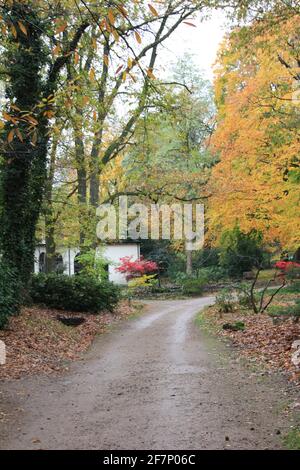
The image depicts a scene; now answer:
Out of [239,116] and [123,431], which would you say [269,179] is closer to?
[239,116]

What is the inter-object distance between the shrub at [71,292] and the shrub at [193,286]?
444 inches

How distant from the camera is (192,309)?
20891mm

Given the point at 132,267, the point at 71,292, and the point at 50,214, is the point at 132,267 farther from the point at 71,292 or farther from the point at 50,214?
the point at 71,292

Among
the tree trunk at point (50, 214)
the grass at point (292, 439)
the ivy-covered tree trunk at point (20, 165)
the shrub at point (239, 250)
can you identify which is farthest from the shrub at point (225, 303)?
the grass at point (292, 439)

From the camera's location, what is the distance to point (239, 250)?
A: 98.3 feet

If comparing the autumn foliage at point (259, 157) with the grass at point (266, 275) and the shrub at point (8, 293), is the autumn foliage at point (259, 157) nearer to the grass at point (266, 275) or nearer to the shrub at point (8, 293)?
the shrub at point (8, 293)

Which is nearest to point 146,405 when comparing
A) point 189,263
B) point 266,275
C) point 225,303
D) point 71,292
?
point 71,292

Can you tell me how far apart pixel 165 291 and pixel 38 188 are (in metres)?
16.4

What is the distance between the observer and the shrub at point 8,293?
1105 centimetres

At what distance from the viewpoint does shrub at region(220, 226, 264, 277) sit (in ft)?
82.1

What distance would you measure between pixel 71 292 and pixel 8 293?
4483 millimetres

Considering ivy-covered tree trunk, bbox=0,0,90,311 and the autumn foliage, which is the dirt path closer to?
ivy-covered tree trunk, bbox=0,0,90,311

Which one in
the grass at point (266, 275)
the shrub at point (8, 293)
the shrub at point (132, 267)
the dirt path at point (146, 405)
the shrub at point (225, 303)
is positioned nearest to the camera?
the dirt path at point (146, 405)

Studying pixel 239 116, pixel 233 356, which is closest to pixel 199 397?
pixel 233 356
